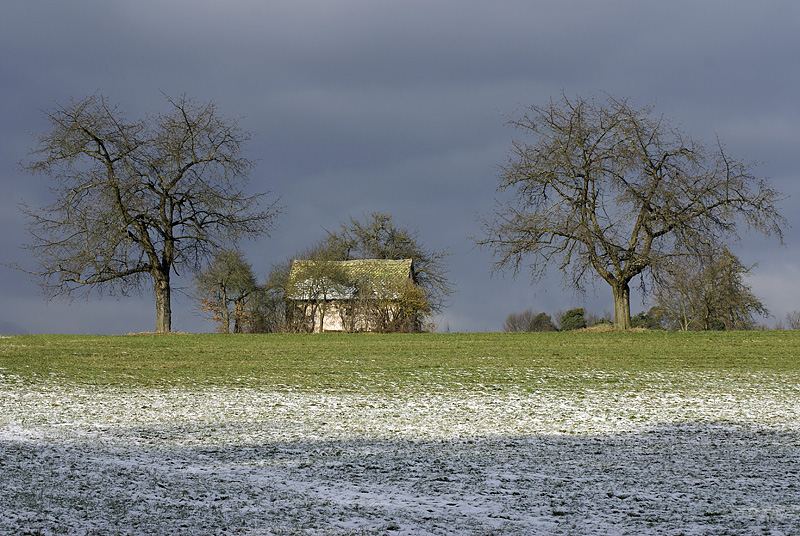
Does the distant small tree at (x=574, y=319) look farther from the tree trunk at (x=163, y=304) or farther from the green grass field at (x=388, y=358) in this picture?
the tree trunk at (x=163, y=304)

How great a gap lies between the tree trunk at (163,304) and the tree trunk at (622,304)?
1823 centimetres

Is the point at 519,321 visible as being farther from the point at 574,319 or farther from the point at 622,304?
the point at 622,304

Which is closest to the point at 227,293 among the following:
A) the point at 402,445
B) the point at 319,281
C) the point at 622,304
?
the point at 319,281

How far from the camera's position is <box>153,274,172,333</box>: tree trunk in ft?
94.0

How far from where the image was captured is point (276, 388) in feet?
45.0

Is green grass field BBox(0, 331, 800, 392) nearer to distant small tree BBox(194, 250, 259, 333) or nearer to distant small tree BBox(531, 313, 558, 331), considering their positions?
distant small tree BBox(194, 250, 259, 333)

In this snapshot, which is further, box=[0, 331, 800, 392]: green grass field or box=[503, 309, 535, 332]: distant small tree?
box=[503, 309, 535, 332]: distant small tree

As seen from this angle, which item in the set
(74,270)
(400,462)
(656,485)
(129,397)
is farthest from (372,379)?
(74,270)

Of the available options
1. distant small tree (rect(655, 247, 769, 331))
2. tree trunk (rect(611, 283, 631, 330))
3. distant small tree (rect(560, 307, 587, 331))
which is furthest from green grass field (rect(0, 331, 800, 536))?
distant small tree (rect(560, 307, 587, 331))

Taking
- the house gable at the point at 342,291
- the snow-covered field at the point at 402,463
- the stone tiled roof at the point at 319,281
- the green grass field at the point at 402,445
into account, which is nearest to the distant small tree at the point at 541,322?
the house gable at the point at 342,291

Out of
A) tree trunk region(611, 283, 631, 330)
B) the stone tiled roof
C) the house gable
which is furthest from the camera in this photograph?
the stone tiled roof

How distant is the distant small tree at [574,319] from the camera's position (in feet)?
210

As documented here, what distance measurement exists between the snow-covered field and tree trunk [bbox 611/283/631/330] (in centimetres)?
1489

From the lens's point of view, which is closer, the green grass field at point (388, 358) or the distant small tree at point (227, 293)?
the green grass field at point (388, 358)
